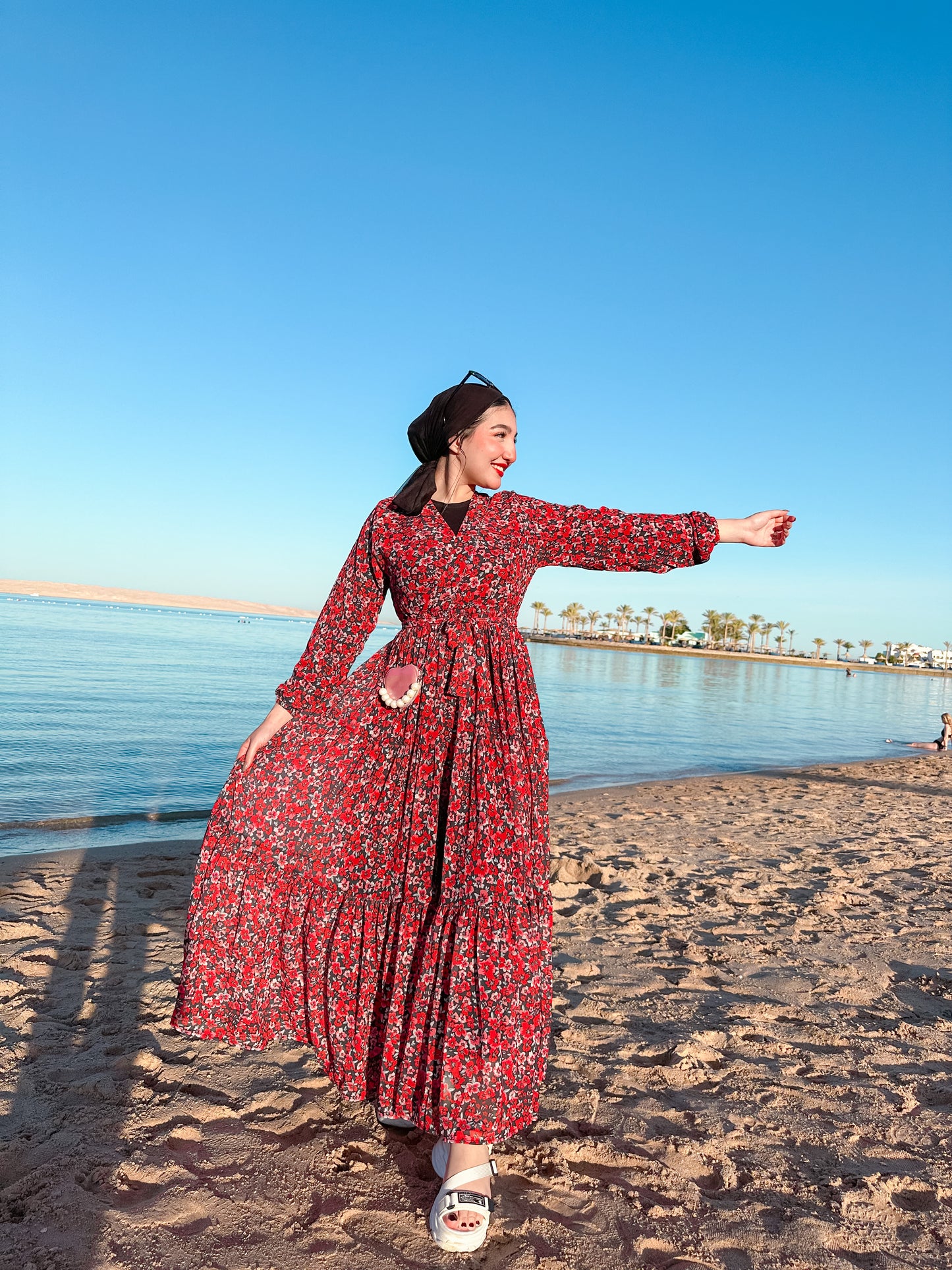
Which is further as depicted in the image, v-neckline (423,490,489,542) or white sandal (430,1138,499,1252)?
v-neckline (423,490,489,542)

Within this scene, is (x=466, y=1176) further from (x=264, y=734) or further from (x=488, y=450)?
(x=488, y=450)

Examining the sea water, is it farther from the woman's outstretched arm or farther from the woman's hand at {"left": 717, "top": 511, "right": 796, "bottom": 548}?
the woman's hand at {"left": 717, "top": 511, "right": 796, "bottom": 548}

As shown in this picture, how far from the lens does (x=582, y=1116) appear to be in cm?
240

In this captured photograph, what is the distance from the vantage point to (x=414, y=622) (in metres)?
2.23

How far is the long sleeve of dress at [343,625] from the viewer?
91.4 inches

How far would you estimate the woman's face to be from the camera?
2262mm

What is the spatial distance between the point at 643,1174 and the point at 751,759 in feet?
41.3

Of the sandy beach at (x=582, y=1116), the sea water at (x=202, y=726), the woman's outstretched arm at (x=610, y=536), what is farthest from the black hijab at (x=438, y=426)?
the sea water at (x=202, y=726)

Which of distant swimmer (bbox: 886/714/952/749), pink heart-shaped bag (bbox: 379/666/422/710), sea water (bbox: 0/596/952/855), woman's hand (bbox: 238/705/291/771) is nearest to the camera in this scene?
pink heart-shaped bag (bbox: 379/666/422/710)

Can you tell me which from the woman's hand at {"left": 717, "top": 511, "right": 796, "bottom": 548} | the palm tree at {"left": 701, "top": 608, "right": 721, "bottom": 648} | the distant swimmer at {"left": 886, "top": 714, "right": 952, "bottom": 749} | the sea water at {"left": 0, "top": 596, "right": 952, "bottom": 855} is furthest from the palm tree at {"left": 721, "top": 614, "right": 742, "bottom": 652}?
the woman's hand at {"left": 717, "top": 511, "right": 796, "bottom": 548}

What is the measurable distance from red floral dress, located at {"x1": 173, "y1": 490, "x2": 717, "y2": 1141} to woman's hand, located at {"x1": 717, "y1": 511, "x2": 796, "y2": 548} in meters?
0.07

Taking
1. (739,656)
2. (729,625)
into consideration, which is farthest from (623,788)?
(729,625)

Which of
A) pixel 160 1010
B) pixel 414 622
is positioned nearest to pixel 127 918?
pixel 160 1010

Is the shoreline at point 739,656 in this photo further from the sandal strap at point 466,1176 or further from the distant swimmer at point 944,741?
the sandal strap at point 466,1176
